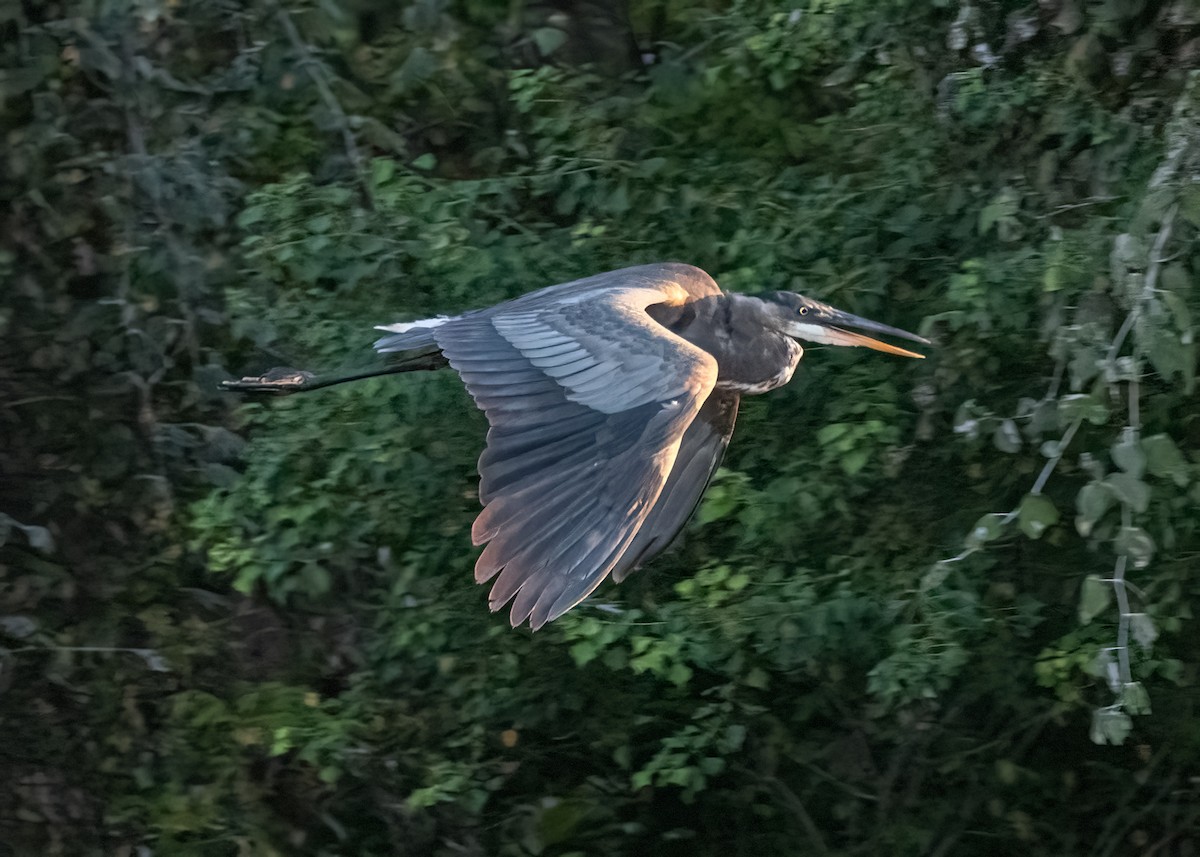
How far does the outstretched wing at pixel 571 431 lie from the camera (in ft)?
9.37

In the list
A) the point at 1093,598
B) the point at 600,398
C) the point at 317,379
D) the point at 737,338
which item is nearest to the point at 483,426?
the point at 317,379

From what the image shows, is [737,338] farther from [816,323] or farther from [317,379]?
[317,379]

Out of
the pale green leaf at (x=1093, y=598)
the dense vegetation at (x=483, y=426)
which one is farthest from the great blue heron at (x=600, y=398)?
the pale green leaf at (x=1093, y=598)

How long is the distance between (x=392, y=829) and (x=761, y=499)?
4.55 ft

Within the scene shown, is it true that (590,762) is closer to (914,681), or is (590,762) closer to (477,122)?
(914,681)

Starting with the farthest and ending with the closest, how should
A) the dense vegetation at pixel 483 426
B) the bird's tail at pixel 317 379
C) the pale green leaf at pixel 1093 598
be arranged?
the dense vegetation at pixel 483 426 < the bird's tail at pixel 317 379 < the pale green leaf at pixel 1093 598

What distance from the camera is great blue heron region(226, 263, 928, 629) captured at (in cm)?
288

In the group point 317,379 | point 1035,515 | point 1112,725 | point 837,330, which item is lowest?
point 1112,725

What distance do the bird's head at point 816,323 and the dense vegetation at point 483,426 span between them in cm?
34

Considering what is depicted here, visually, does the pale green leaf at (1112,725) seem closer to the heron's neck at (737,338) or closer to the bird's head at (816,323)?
the bird's head at (816,323)

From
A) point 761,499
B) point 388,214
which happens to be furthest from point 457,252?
point 761,499

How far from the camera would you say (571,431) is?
3096 millimetres

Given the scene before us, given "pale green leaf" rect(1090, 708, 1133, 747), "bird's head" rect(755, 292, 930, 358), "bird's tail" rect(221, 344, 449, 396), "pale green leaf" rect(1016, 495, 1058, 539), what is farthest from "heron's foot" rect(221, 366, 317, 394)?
"pale green leaf" rect(1090, 708, 1133, 747)

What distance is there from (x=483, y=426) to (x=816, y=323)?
1051 mm
